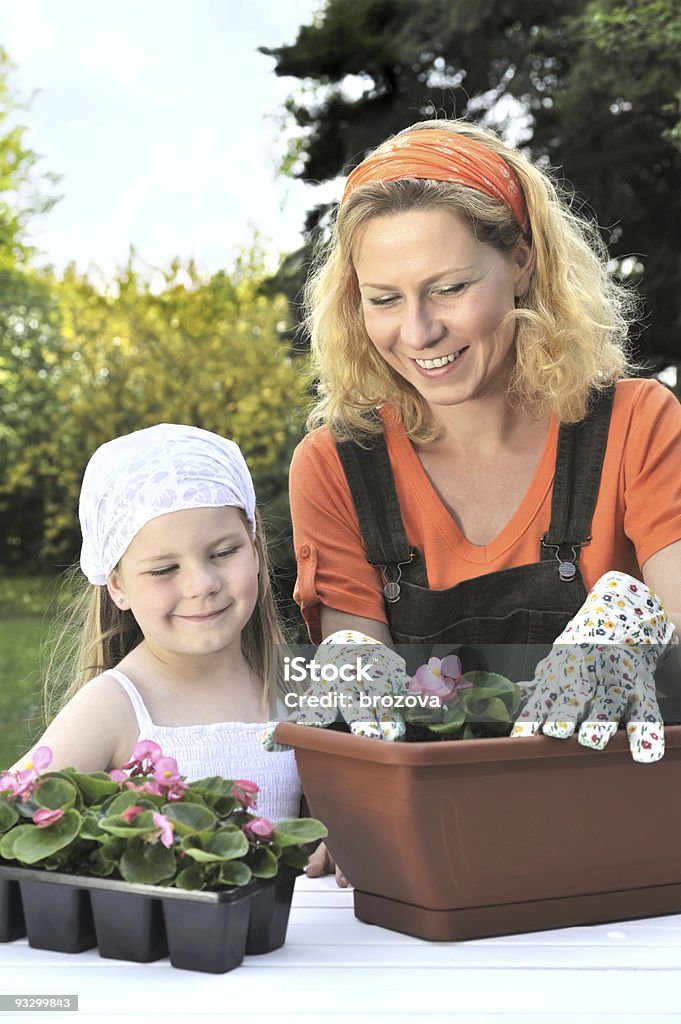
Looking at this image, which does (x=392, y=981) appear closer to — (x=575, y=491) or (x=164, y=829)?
(x=164, y=829)

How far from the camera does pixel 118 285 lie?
32.8 ft

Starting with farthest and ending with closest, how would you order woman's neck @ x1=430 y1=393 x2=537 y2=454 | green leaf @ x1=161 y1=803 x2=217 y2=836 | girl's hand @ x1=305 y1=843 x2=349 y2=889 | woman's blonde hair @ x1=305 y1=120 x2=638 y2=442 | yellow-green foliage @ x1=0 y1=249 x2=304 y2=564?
yellow-green foliage @ x1=0 y1=249 x2=304 y2=564, woman's neck @ x1=430 y1=393 x2=537 y2=454, woman's blonde hair @ x1=305 y1=120 x2=638 y2=442, girl's hand @ x1=305 y1=843 x2=349 y2=889, green leaf @ x1=161 y1=803 x2=217 y2=836

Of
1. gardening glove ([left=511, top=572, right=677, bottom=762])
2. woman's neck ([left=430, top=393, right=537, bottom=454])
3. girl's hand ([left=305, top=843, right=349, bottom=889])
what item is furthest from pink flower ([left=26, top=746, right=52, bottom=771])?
woman's neck ([left=430, top=393, right=537, bottom=454])

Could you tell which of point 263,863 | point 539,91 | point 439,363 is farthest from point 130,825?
point 539,91

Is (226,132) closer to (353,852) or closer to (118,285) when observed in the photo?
(118,285)

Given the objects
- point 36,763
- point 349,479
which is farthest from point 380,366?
point 36,763

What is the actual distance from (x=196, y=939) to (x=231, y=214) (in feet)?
29.2

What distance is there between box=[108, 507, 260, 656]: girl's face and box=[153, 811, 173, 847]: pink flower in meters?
0.48

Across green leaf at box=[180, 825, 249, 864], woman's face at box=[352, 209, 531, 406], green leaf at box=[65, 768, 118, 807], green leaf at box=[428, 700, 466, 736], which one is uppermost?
woman's face at box=[352, 209, 531, 406]

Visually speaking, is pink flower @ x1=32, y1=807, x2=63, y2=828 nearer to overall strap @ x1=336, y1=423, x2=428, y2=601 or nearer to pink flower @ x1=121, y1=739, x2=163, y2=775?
pink flower @ x1=121, y1=739, x2=163, y2=775

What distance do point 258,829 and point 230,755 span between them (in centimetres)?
47

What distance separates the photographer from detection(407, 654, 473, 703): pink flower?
1.14m

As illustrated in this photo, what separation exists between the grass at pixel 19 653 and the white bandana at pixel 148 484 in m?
4.28

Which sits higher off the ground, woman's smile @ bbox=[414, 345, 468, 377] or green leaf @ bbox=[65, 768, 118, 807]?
woman's smile @ bbox=[414, 345, 468, 377]
